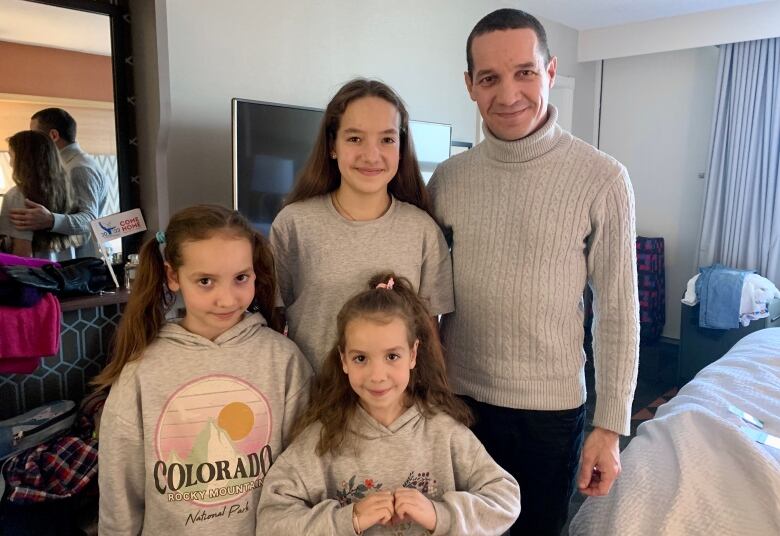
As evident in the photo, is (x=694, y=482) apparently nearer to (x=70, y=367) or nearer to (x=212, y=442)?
(x=212, y=442)

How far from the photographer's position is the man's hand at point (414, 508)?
1.08m

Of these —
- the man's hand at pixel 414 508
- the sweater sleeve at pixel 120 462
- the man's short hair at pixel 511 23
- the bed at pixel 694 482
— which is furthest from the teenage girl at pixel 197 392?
the bed at pixel 694 482

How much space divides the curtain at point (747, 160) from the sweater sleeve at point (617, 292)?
3520mm

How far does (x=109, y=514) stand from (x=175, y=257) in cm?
54

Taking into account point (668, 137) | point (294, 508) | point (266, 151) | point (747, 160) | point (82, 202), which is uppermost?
point (668, 137)

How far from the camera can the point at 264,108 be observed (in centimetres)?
247

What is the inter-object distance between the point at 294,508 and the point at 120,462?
370 mm

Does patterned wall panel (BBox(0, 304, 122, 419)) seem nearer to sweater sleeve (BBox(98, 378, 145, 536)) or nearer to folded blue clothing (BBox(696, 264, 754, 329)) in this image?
sweater sleeve (BBox(98, 378, 145, 536))

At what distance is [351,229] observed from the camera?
52.4 inches

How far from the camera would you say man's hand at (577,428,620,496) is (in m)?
1.33

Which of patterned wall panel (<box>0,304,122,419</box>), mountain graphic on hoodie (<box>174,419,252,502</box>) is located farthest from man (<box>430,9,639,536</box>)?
A: patterned wall panel (<box>0,304,122,419</box>)

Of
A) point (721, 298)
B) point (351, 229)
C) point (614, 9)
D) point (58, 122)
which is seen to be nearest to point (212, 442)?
point (351, 229)

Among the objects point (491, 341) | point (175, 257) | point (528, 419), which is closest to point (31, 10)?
point (175, 257)

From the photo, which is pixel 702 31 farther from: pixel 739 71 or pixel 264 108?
pixel 264 108
